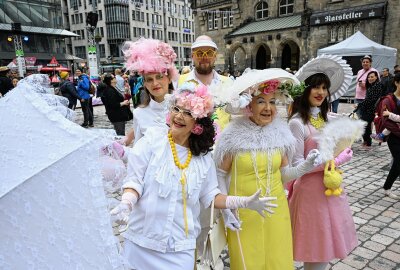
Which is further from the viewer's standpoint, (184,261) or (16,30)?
(16,30)

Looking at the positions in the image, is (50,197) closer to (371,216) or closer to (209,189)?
(209,189)

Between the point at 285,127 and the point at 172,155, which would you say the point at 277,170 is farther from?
the point at 172,155

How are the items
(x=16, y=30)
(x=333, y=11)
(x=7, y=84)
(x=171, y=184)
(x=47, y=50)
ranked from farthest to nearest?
(x=47, y=50) < (x=333, y=11) < (x=16, y=30) < (x=7, y=84) < (x=171, y=184)

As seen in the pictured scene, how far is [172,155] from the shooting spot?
6.32 feet

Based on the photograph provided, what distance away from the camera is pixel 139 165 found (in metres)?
1.89

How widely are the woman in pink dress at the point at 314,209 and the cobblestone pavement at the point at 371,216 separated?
1.35 ft

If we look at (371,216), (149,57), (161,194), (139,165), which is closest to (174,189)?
(161,194)

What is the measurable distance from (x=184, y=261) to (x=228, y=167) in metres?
0.78

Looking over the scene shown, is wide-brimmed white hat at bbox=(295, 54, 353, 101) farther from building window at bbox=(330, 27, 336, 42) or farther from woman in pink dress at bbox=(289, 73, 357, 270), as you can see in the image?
building window at bbox=(330, 27, 336, 42)

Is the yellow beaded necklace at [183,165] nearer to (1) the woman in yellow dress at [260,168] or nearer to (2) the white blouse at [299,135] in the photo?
(1) the woman in yellow dress at [260,168]

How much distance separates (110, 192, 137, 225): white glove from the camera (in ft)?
5.20

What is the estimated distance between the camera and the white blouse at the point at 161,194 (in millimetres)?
1808

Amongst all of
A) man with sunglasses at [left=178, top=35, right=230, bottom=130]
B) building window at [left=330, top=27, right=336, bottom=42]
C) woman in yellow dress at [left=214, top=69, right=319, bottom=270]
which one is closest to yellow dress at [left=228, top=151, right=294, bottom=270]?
woman in yellow dress at [left=214, top=69, right=319, bottom=270]

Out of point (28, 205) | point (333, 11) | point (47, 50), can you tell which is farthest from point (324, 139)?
point (47, 50)
